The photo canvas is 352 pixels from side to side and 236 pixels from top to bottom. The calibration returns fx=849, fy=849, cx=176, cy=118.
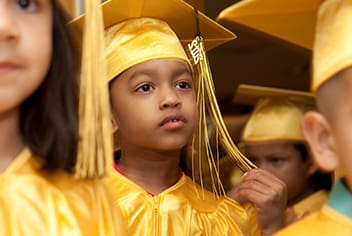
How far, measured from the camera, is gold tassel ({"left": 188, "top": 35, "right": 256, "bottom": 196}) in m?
1.67

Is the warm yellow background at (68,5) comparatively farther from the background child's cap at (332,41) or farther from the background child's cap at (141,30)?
the background child's cap at (332,41)

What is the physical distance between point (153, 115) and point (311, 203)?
0.76m

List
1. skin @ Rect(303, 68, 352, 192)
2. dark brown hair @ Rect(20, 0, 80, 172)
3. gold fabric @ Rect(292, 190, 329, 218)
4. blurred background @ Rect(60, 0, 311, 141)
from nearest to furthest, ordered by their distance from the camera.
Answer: skin @ Rect(303, 68, 352, 192) < dark brown hair @ Rect(20, 0, 80, 172) < gold fabric @ Rect(292, 190, 329, 218) < blurred background @ Rect(60, 0, 311, 141)

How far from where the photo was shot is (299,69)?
4215mm

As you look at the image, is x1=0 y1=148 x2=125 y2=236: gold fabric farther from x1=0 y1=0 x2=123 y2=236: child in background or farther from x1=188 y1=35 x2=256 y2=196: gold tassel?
x1=188 y1=35 x2=256 y2=196: gold tassel

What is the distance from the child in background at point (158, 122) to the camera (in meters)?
1.60

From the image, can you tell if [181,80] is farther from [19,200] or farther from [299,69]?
[299,69]

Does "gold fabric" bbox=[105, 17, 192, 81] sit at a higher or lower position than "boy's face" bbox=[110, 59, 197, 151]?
higher

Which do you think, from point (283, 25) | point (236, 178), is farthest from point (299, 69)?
point (283, 25)

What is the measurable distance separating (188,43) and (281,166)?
25.0 inches

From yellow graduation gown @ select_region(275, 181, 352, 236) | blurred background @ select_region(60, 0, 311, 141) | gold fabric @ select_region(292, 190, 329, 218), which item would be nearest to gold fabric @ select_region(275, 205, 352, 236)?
yellow graduation gown @ select_region(275, 181, 352, 236)

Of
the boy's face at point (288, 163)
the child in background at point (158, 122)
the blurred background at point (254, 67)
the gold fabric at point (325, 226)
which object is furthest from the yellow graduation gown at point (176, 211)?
the blurred background at point (254, 67)

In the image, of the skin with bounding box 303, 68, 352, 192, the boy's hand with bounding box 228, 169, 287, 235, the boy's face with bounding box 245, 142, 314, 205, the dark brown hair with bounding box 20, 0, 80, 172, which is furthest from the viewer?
the boy's face with bounding box 245, 142, 314, 205

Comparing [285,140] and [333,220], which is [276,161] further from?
[333,220]
